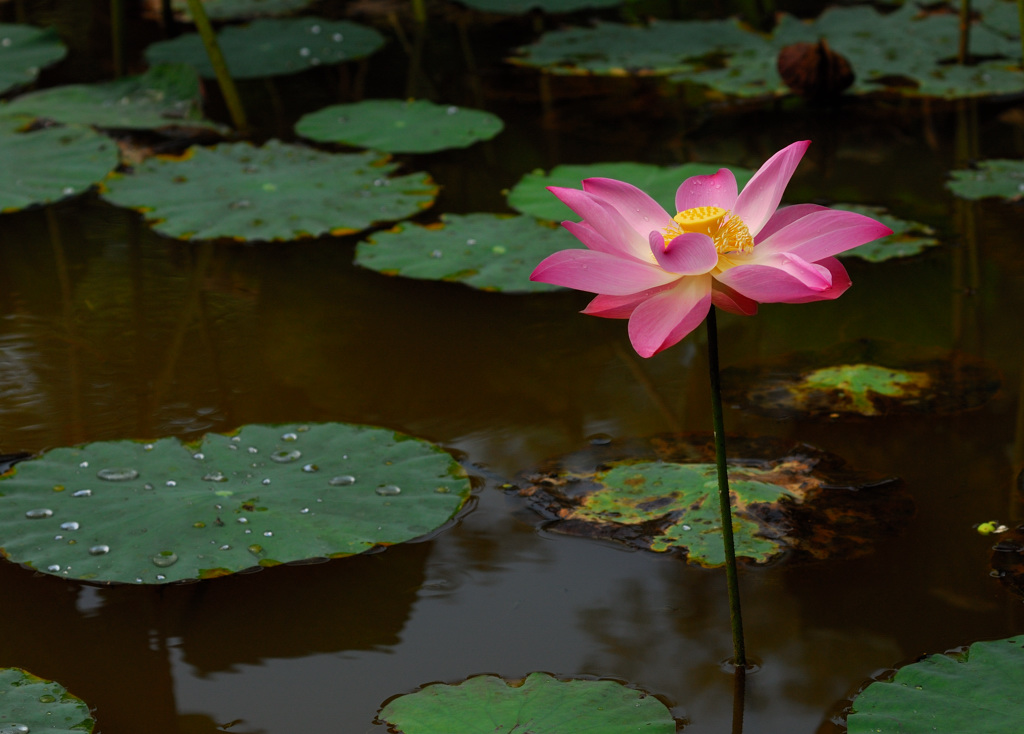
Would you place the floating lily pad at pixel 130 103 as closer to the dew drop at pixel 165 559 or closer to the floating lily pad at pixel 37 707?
the dew drop at pixel 165 559

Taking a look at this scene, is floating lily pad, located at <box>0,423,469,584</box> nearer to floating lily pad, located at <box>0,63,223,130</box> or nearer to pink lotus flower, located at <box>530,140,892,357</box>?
pink lotus flower, located at <box>530,140,892,357</box>

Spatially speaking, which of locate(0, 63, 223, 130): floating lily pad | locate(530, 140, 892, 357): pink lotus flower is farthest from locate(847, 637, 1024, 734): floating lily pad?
locate(0, 63, 223, 130): floating lily pad

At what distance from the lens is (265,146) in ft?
11.2

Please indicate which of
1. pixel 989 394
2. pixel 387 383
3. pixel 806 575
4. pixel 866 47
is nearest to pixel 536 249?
pixel 387 383

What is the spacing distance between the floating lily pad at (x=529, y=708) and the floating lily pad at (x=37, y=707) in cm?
37

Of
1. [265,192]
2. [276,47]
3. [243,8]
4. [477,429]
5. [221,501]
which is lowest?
[477,429]

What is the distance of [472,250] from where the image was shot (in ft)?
8.62

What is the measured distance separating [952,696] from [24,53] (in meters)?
4.66

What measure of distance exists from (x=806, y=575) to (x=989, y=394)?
29.6 inches

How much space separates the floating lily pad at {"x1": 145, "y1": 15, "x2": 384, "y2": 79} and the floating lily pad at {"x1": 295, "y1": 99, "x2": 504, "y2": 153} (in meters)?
0.88

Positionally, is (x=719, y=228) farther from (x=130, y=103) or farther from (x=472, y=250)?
(x=130, y=103)

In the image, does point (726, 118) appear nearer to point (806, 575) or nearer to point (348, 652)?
point (806, 575)

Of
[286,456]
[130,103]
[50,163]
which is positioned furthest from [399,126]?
[286,456]

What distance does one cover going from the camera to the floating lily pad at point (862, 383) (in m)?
1.93
